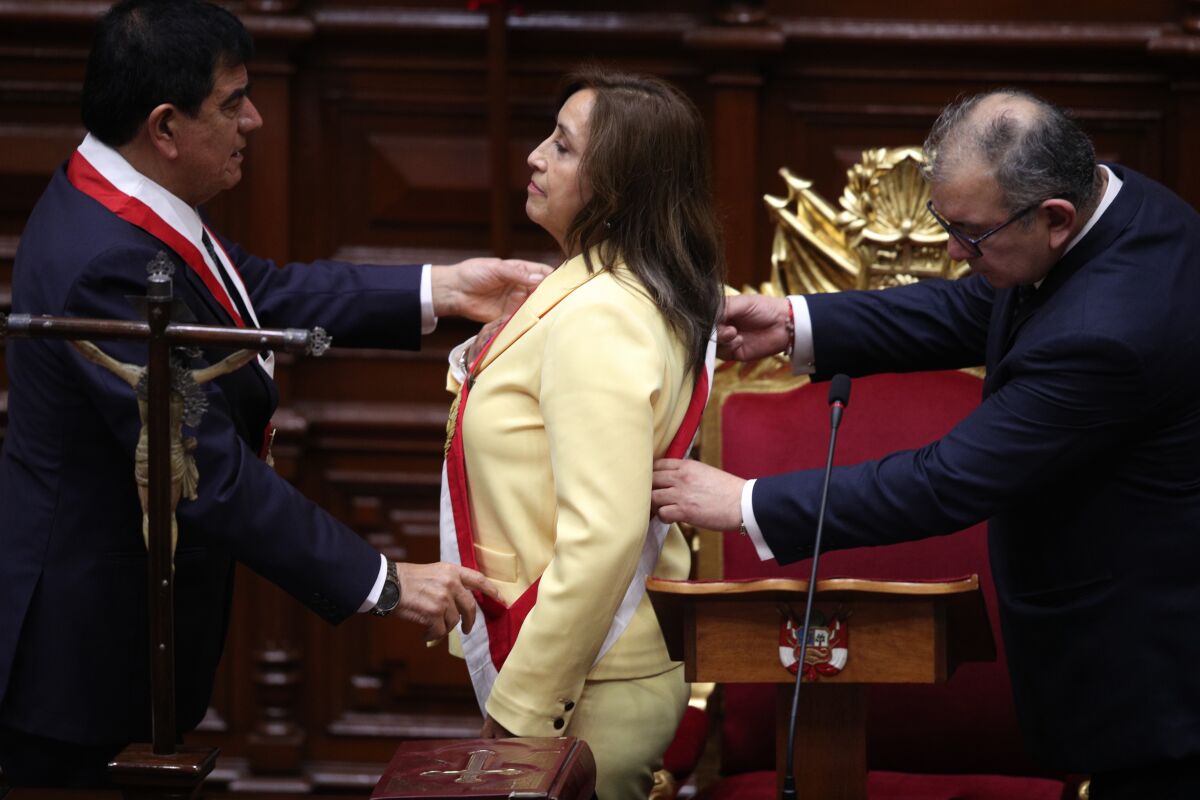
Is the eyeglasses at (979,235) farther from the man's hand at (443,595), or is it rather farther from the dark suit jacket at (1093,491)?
the man's hand at (443,595)

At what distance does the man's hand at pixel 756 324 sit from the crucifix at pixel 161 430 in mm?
1021

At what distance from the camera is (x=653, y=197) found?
230 cm

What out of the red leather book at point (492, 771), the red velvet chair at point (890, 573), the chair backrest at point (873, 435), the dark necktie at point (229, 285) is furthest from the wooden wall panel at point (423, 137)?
the red leather book at point (492, 771)

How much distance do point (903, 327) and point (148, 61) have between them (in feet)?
4.03

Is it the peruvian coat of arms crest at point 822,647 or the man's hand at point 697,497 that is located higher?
the man's hand at point 697,497

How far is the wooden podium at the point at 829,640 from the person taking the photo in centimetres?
209

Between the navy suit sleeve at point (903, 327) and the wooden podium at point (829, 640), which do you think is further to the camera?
the navy suit sleeve at point (903, 327)

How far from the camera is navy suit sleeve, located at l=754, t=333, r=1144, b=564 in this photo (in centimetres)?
216

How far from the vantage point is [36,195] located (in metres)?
3.65

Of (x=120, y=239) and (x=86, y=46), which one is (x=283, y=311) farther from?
(x=86, y=46)

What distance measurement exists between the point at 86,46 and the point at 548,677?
2074 mm

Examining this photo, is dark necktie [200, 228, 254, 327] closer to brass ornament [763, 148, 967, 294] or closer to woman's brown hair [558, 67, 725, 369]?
woman's brown hair [558, 67, 725, 369]

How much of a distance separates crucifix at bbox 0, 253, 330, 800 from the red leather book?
0.75 feet

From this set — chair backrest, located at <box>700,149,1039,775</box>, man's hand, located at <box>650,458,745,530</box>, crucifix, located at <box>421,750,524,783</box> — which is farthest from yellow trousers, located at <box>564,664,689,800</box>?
chair backrest, located at <box>700,149,1039,775</box>
